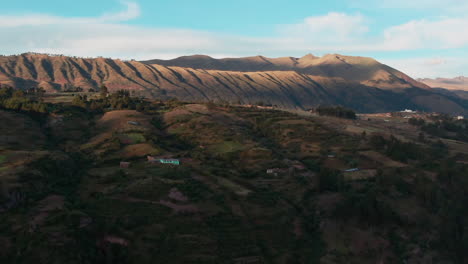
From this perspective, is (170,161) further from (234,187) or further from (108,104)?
(108,104)

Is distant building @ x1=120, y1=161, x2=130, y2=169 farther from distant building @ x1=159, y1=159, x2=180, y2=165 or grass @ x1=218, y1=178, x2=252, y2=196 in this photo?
grass @ x1=218, y1=178, x2=252, y2=196

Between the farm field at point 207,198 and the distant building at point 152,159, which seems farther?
the distant building at point 152,159

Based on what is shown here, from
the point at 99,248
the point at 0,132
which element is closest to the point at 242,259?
the point at 99,248

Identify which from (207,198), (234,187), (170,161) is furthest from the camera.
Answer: (170,161)

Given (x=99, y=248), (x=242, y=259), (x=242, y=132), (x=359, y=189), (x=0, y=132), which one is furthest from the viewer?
(x=242, y=132)

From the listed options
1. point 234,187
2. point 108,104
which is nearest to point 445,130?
point 234,187

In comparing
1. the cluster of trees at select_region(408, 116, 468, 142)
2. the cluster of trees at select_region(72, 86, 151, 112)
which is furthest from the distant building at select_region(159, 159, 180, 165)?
the cluster of trees at select_region(408, 116, 468, 142)

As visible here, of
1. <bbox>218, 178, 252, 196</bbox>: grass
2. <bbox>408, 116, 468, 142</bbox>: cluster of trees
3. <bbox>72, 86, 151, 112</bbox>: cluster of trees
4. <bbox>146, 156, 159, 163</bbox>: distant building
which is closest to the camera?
<bbox>218, 178, 252, 196</bbox>: grass

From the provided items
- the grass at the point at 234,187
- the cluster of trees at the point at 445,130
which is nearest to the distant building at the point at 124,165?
the grass at the point at 234,187

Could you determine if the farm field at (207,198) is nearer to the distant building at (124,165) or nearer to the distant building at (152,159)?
the distant building at (124,165)

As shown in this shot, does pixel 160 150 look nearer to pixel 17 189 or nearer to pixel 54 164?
pixel 54 164

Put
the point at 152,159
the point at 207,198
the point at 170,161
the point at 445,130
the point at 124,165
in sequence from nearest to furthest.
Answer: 1. the point at 207,198
2. the point at 124,165
3. the point at 170,161
4. the point at 152,159
5. the point at 445,130
